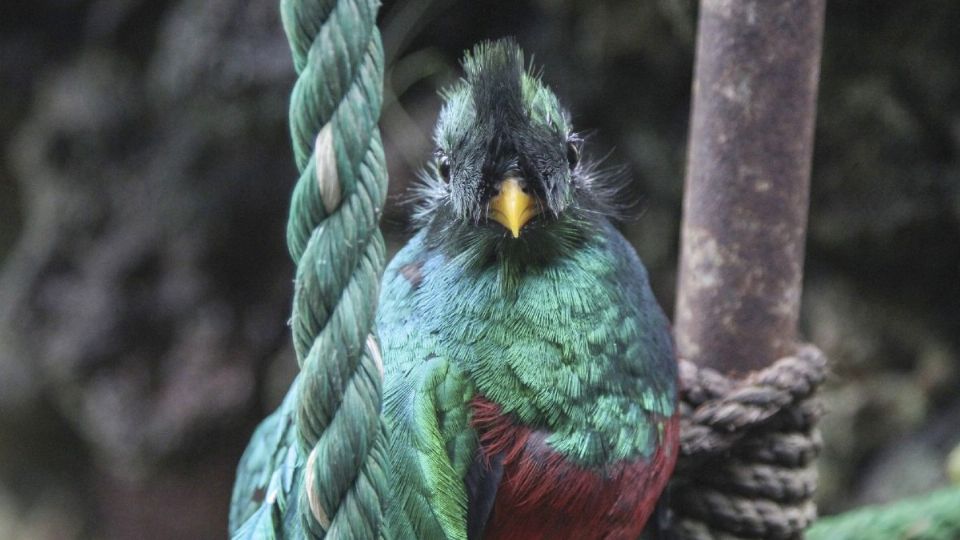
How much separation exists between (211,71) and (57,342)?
4.15 feet

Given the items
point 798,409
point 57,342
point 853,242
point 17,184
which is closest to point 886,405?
point 853,242

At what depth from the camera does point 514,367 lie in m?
1.26

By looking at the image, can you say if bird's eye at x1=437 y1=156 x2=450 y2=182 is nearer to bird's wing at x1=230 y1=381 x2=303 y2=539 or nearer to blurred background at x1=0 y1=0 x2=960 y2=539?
bird's wing at x1=230 y1=381 x2=303 y2=539

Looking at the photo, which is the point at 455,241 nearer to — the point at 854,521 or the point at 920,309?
the point at 854,521

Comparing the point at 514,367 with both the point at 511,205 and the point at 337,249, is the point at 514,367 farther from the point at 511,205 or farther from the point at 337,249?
the point at 337,249

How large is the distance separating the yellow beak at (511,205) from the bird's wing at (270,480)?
0.34 m

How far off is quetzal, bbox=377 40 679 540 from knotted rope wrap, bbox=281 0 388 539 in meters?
0.49

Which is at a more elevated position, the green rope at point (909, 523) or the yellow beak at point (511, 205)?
the yellow beak at point (511, 205)

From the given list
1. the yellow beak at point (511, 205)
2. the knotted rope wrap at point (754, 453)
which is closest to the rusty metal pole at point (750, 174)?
the knotted rope wrap at point (754, 453)

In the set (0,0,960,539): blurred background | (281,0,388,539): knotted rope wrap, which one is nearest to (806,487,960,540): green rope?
(281,0,388,539): knotted rope wrap

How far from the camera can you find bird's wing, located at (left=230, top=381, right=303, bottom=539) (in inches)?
50.2

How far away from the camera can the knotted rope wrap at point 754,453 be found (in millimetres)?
1359

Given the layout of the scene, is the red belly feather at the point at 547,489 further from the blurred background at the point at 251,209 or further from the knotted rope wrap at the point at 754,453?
the blurred background at the point at 251,209

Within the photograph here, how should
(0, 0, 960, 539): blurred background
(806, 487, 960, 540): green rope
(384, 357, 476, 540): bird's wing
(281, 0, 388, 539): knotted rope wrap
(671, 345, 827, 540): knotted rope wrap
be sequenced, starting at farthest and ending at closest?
(0, 0, 960, 539): blurred background < (806, 487, 960, 540): green rope < (671, 345, 827, 540): knotted rope wrap < (384, 357, 476, 540): bird's wing < (281, 0, 388, 539): knotted rope wrap
